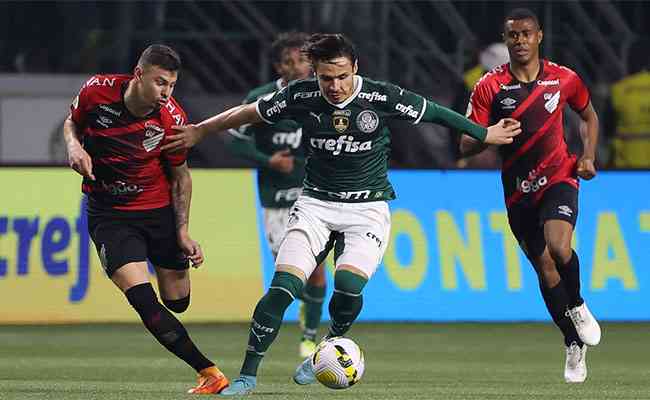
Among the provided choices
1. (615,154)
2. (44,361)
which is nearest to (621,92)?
(615,154)

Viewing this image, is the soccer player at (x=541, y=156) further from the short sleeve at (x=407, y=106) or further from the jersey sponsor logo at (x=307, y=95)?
the jersey sponsor logo at (x=307, y=95)

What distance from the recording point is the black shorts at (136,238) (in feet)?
34.8

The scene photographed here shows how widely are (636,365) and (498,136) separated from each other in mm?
3208

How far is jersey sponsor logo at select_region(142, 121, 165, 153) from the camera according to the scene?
35.2ft

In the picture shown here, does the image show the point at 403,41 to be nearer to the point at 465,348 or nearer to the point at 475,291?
the point at 475,291

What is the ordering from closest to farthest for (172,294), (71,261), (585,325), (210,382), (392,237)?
(210,382), (172,294), (585,325), (71,261), (392,237)

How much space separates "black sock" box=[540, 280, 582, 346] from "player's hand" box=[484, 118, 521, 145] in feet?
5.92

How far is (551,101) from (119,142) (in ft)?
10.2

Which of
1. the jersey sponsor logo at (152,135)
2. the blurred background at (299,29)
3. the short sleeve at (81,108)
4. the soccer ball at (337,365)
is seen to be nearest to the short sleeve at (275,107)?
the jersey sponsor logo at (152,135)

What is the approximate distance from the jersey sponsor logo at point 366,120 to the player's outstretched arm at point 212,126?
585 mm

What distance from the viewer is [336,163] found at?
10695 millimetres

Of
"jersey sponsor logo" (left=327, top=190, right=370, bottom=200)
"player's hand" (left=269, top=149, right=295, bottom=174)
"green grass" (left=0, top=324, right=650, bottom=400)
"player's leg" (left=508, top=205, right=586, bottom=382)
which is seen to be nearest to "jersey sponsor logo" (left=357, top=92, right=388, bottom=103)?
"jersey sponsor logo" (left=327, top=190, right=370, bottom=200)

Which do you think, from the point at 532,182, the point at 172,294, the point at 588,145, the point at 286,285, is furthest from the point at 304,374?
the point at 588,145

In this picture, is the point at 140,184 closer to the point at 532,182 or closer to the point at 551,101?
the point at 532,182
